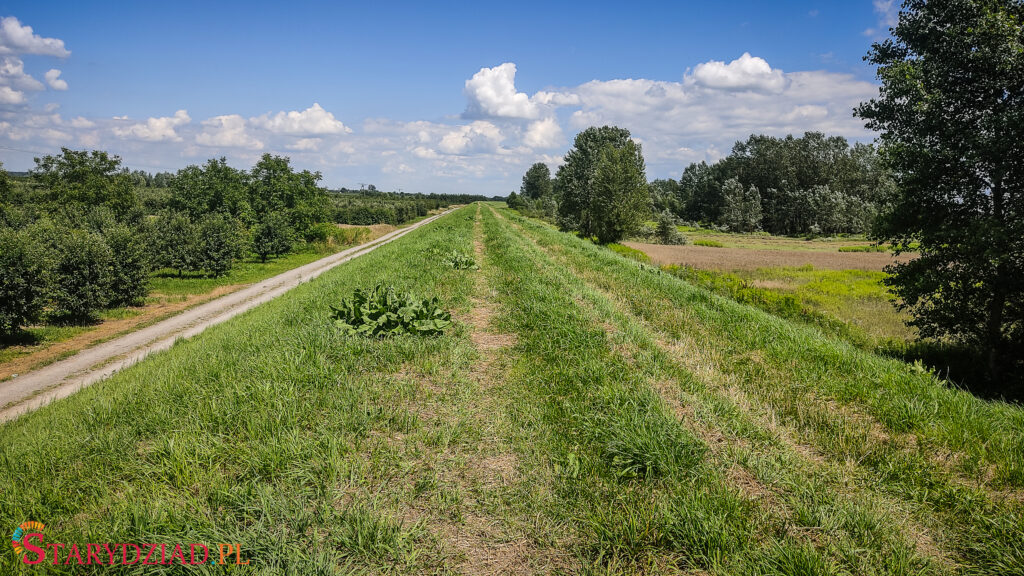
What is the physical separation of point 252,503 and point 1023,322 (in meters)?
14.8

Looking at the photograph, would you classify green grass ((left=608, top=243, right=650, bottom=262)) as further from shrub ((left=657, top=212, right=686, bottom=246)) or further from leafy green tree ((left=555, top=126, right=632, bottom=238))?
shrub ((left=657, top=212, right=686, bottom=246))

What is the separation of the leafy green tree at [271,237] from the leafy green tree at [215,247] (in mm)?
6135

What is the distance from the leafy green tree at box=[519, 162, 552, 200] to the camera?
134625 mm

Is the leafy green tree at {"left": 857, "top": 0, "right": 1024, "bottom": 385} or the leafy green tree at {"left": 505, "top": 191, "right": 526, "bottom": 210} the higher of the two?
the leafy green tree at {"left": 505, "top": 191, "right": 526, "bottom": 210}

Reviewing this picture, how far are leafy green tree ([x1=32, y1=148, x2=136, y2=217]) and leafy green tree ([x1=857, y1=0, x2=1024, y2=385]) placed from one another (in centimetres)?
5529

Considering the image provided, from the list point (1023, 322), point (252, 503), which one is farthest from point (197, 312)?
point (1023, 322)

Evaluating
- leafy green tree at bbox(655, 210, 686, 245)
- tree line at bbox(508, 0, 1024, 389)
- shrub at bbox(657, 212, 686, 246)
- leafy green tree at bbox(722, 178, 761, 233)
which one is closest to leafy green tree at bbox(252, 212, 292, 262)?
tree line at bbox(508, 0, 1024, 389)

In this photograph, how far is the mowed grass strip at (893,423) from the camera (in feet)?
10.9

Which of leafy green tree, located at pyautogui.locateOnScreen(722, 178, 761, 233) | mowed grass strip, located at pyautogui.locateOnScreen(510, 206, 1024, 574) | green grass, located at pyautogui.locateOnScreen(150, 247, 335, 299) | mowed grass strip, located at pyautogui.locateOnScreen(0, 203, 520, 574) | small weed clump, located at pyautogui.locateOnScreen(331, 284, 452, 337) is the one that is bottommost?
green grass, located at pyautogui.locateOnScreen(150, 247, 335, 299)

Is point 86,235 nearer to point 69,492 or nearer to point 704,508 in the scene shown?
point 69,492

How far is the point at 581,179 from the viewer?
52875 millimetres

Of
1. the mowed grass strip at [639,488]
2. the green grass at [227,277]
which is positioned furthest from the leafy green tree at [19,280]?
the mowed grass strip at [639,488]

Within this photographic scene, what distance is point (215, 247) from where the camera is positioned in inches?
987

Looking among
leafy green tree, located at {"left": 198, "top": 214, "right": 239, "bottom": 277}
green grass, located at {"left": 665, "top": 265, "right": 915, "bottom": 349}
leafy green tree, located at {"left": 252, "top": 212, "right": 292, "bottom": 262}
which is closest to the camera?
green grass, located at {"left": 665, "top": 265, "right": 915, "bottom": 349}
